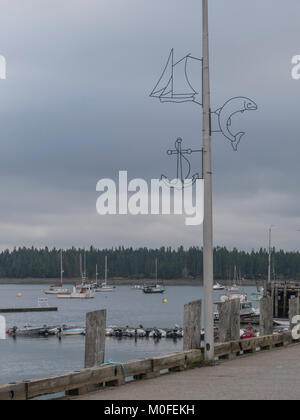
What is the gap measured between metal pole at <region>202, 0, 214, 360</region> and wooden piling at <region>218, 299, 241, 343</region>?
203 cm

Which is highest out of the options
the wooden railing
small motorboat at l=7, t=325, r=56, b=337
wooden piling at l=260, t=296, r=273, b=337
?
wooden piling at l=260, t=296, r=273, b=337

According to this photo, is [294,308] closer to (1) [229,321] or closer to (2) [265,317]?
(2) [265,317]

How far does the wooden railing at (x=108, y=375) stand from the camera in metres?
11.9

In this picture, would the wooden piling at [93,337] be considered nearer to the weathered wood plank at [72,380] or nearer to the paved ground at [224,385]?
the weathered wood plank at [72,380]

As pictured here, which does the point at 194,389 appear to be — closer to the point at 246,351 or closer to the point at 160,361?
the point at 160,361

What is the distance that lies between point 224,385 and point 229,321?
19.1 feet

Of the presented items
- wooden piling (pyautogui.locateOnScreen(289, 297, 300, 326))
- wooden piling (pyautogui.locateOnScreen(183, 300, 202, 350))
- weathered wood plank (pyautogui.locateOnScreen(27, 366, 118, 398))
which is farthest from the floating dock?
weathered wood plank (pyautogui.locateOnScreen(27, 366, 118, 398))

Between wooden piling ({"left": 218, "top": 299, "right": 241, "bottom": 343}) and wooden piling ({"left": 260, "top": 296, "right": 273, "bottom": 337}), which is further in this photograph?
wooden piling ({"left": 260, "top": 296, "right": 273, "bottom": 337})

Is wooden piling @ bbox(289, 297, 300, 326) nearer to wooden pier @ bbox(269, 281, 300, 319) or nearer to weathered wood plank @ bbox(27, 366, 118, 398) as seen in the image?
weathered wood plank @ bbox(27, 366, 118, 398)

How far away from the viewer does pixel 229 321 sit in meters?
19.6

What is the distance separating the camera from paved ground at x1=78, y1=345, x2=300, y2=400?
496 inches

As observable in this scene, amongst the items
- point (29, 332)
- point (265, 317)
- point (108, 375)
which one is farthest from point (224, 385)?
point (29, 332)
